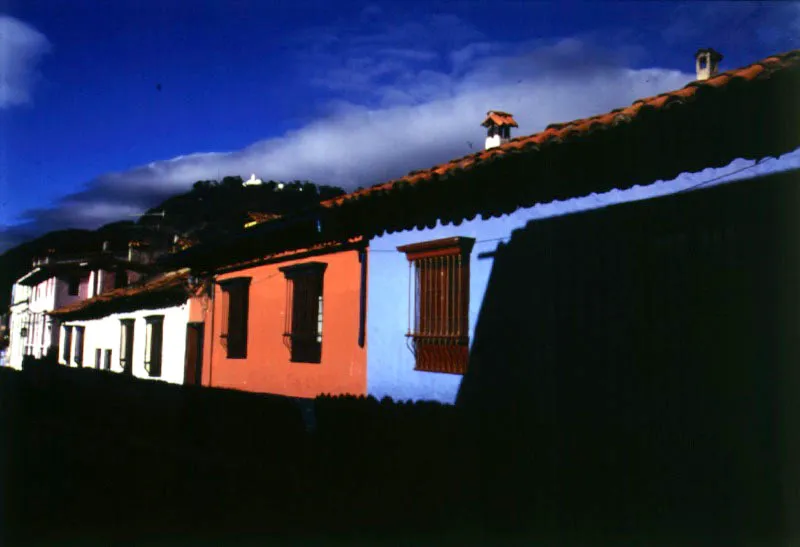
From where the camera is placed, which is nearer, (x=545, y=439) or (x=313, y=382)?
(x=545, y=439)

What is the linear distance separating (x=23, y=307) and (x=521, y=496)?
44.9m

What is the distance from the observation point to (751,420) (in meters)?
5.37

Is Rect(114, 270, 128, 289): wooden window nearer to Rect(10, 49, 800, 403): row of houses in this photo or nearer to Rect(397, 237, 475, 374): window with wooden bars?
Rect(10, 49, 800, 403): row of houses

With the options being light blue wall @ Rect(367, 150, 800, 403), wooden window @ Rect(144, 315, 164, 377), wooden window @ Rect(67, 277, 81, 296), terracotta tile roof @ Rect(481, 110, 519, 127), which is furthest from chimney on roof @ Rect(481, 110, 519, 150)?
wooden window @ Rect(67, 277, 81, 296)

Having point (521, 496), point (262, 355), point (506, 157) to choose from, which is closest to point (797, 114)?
point (506, 157)

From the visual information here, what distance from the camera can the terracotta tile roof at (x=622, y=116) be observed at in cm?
501

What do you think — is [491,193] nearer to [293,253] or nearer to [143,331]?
[293,253]

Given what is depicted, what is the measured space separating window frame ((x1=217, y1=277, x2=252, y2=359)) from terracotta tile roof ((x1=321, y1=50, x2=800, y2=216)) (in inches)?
242

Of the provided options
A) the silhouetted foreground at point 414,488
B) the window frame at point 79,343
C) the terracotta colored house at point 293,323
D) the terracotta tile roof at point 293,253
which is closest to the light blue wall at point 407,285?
the terracotta colored house at point 293,323

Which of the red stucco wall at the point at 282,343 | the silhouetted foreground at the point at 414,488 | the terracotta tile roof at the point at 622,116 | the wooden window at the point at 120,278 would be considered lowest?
the silhouetted foreground at the point at 414,488

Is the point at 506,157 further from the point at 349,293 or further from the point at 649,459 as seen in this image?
the point at 349,293

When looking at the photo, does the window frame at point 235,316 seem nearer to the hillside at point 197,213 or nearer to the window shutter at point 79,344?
the window shutter at point 79,344

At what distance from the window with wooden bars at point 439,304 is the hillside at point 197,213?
32695mm

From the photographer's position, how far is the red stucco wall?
1024 centimetres
